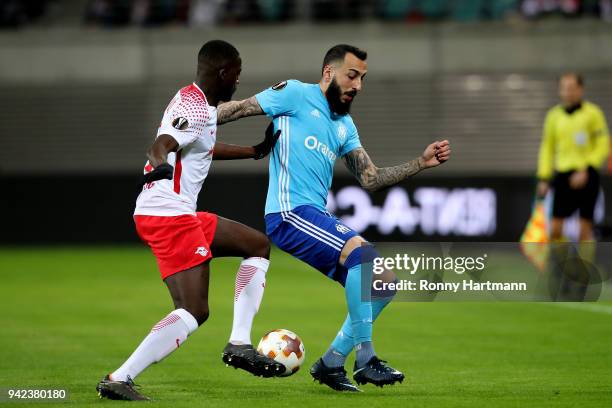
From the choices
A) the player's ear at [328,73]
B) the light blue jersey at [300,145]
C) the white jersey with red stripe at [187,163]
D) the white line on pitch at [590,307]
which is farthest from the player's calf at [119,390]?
the white line on pitch at [590,307]

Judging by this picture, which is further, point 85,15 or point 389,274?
point 85,15

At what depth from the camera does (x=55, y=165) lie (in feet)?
80.2

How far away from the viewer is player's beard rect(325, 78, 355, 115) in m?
7.38

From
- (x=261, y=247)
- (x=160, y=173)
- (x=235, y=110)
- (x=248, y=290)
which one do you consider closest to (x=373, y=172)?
(x=261, y=247)

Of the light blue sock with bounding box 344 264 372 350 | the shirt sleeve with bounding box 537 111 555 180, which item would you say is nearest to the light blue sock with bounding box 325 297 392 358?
the light blue sock with bounding box 344 264 372 350

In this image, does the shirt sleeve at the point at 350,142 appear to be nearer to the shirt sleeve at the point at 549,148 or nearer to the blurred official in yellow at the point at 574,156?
the blurred official in yellow at the point at 574,156

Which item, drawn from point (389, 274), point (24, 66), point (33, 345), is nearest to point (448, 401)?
point (389, 274)

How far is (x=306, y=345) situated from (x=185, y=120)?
3.33 meters

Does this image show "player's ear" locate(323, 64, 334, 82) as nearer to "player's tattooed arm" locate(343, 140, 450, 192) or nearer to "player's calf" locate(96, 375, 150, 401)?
"player's tattooed arm" locate(343, 140, 450, 192)

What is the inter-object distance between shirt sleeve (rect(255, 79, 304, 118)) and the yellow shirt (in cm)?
677

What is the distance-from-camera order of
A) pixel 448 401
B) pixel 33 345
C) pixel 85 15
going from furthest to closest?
pixel 85 15
pixel 33 345
pixel 448 401

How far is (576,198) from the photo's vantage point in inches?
539

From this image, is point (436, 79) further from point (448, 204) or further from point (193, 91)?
point (193, 91)

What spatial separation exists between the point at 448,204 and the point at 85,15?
30.4 ft
